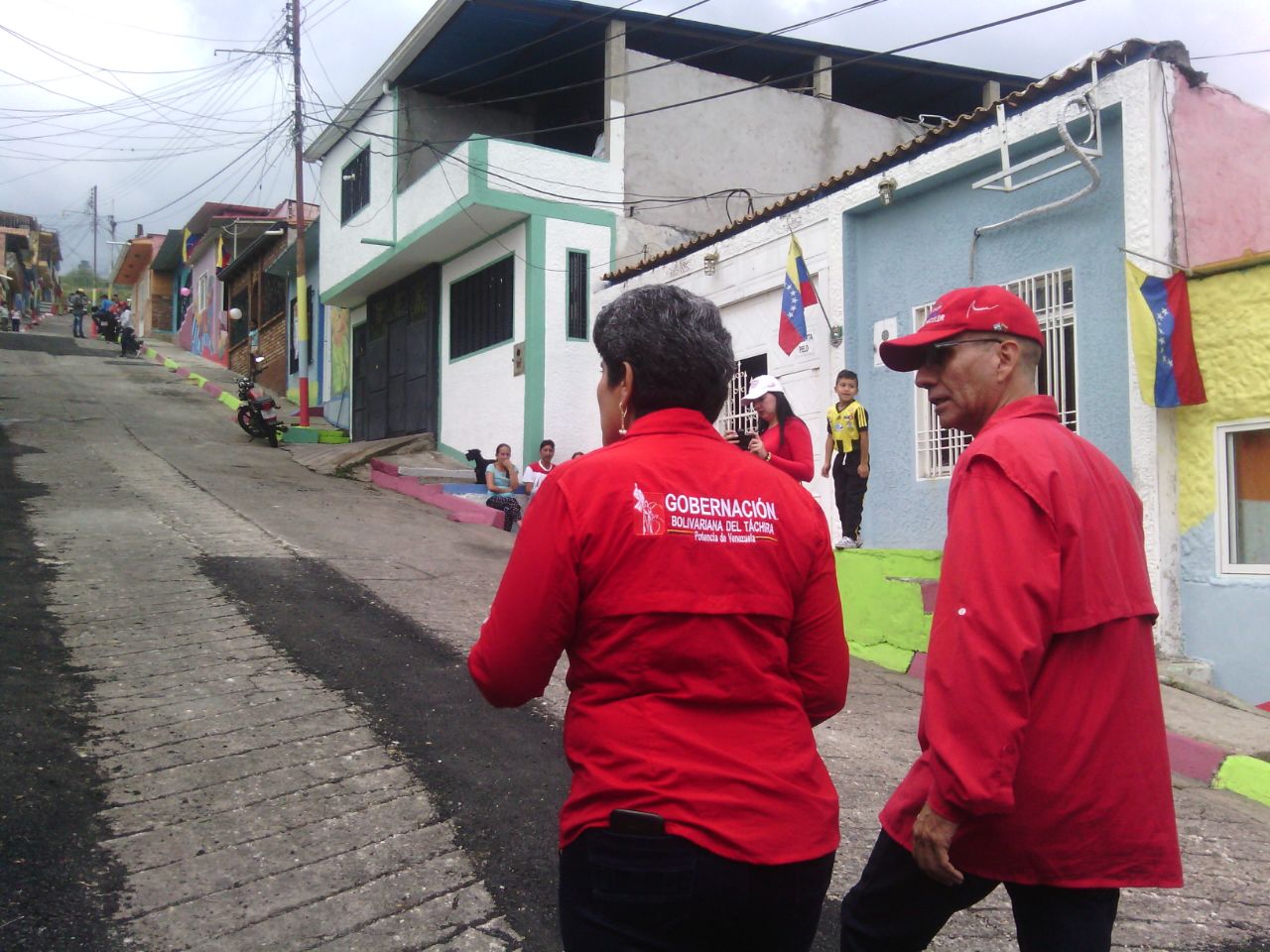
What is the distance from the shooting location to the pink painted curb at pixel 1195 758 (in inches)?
217

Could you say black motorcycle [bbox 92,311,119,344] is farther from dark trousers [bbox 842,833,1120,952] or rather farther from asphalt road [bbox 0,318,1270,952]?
dark trousers [bbox 842,833,1120,952]

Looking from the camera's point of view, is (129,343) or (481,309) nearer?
(481,309)

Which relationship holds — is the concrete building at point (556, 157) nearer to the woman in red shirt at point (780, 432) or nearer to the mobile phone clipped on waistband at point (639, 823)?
the woman in red shirt at point (780, 432)

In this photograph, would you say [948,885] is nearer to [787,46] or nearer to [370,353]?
[787,46]

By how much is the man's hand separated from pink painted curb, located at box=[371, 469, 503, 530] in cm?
1068

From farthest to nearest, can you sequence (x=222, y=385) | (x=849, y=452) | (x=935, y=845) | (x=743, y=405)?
(x=222, y=385)
(x=743, y=405)
(x=849, y=452)
(x=935, y=845)

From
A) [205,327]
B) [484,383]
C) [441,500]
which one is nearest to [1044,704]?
[441,500]

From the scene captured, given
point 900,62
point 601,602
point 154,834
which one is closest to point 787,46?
point 900,62

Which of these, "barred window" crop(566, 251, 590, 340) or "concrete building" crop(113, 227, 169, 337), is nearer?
"barred window" crop(566, 251, 590, 340)

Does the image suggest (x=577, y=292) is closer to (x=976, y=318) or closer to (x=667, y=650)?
(x=976, y=318)

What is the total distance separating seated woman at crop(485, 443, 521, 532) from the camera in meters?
12.5

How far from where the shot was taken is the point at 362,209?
18.4 meters

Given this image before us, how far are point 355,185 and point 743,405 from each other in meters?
10.2

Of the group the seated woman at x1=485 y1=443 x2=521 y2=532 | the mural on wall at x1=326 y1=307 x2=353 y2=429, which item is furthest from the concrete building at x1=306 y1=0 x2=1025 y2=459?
the mural on wall at x1=326 y1=307 x2=353 y2=429
